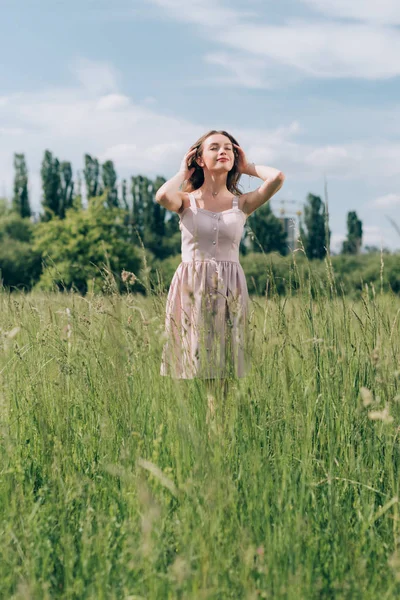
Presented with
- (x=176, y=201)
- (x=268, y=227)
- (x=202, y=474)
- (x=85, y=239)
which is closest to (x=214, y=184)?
(x=176, y=201)

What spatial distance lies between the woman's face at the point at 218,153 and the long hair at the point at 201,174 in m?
0.06

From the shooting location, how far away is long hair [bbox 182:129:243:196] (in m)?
4.10

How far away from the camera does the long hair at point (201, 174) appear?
4.10 metres

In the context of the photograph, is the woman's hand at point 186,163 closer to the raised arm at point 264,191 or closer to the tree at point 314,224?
the raised arm at point 264,191

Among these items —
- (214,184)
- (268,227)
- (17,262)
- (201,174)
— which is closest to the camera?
(214,184)

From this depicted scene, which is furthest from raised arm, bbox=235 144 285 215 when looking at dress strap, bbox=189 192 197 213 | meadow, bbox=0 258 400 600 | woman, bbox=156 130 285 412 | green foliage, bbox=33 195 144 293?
green foliage, bbox=33 195 144 293

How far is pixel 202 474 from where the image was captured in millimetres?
2104

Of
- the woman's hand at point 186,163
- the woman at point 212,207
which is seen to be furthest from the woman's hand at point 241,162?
the woman's hand at point 186,163

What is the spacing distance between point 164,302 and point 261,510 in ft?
5.42

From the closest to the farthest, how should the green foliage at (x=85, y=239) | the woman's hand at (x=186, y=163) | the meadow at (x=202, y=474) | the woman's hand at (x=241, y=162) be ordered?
1. the meadow at (x=202, y=474)
2. the woman's hand at (x=186, y=163)
3. the woman's hand at (x=241, y=162)
4. the green foliage at (x=85, y=239)

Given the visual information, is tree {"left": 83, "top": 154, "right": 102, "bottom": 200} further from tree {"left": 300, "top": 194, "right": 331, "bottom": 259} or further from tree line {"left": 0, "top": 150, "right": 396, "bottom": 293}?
tree {"left": 300, "top": 194, "right": 331, "bottom": 259}

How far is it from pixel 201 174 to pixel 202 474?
2.45 meters

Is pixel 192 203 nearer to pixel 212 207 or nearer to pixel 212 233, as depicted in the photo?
pixel 212 207

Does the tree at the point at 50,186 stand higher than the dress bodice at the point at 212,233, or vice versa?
the tree at the point at 50,186
